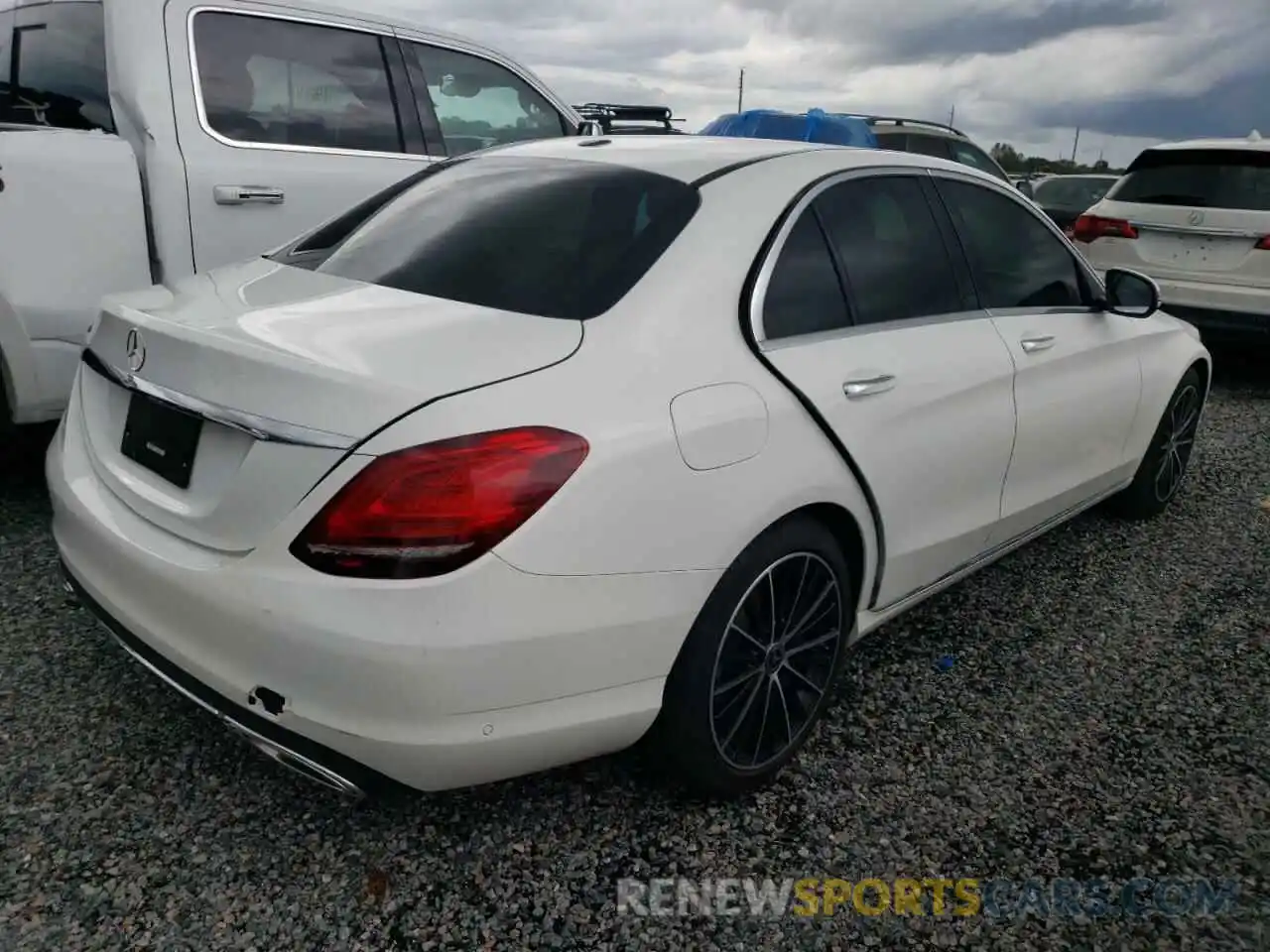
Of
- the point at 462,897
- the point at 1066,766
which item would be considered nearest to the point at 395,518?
the point at 462,897

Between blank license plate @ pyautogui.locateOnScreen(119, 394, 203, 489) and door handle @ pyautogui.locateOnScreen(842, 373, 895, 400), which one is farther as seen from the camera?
door handle @ pyautogui.locateOnScreen(842, 373, 895, 400)

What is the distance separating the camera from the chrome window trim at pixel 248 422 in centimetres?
187

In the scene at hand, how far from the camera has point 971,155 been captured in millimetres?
10250

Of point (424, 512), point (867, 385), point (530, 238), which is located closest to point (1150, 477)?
point (867, 385)

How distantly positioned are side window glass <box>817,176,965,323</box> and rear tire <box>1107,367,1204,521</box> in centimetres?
180

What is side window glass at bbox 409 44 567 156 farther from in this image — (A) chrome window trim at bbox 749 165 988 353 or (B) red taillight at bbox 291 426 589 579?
(B) red taillight at bbox 291 426 589 579

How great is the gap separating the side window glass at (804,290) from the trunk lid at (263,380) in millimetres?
561

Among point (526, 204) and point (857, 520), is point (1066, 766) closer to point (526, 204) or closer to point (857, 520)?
point (857, 520)

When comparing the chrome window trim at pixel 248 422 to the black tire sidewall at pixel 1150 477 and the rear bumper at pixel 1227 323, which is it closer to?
the black tire sidewall at pixel 1150 477

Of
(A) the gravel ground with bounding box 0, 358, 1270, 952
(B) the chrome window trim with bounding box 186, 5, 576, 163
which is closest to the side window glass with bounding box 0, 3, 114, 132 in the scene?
(B) the chrome window trim with bounding box 186, 5, 576, 163

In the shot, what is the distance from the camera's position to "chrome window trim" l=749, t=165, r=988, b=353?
2406 millimetres

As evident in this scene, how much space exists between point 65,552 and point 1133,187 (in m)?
7.39

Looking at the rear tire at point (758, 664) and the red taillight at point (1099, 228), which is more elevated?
the red taillight at point (1099, 228)

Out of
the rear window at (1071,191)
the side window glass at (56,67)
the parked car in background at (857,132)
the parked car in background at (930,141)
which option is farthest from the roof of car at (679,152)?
the rear window at (1071,191)
